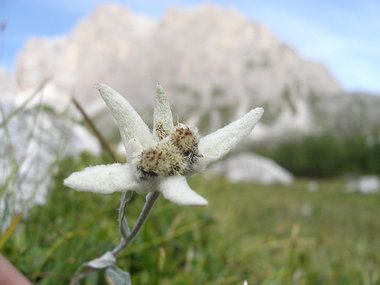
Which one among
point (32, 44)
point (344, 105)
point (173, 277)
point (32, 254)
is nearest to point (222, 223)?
point (173, 277)

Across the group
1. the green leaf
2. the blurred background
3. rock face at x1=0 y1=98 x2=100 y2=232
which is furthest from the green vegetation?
the green leaf

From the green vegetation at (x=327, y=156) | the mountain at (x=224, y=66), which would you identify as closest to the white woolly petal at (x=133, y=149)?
the green vegetation at (x=327, y=156)

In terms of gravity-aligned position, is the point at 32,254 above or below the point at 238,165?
above

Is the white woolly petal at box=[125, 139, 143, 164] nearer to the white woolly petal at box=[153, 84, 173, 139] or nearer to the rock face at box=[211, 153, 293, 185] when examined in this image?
the white woolly petal at box=[153, 84, 173, 139]

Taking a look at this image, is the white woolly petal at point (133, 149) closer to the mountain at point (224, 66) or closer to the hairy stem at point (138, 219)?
the hairy stem at point (138, 219)

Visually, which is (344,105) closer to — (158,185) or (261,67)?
(261,67)

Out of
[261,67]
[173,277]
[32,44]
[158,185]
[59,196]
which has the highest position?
[32,44]

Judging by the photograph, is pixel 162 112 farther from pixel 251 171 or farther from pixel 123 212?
pixel 251 171
